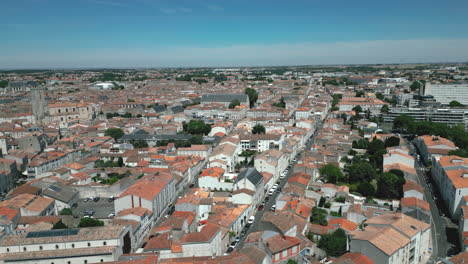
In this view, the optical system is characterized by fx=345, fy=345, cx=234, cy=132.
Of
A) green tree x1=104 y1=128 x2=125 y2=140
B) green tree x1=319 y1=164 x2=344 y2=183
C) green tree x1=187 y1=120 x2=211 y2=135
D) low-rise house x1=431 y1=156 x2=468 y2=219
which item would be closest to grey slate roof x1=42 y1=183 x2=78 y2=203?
green tree x1=104 y1=128 x2=125 y2=140

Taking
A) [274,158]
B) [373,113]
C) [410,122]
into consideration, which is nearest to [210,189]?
[274,158]

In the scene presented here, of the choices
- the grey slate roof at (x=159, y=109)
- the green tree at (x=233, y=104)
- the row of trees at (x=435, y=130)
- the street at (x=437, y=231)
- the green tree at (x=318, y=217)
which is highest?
the green tree at (x=233, y=104)

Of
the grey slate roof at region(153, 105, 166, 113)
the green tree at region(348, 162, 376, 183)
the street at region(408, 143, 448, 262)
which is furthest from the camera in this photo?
the grey slate roof at region(153, 105, 166, 113)

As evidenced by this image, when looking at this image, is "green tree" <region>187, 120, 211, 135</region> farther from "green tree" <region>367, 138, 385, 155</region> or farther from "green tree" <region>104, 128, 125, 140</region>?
"green tree" <region>367, 138, 385, 155</region>

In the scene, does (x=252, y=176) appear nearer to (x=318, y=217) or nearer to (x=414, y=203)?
(x=318, y=217)

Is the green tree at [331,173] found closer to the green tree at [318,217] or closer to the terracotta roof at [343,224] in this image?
the green tree at [318,217]

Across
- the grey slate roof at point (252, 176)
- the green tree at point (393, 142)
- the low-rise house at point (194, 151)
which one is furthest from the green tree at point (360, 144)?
the grey slate roof at point (252, 176)

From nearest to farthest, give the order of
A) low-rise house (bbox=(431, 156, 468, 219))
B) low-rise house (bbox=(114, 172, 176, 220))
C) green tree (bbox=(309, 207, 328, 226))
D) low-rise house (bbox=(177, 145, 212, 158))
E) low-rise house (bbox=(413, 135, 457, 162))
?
green tree (bbox=(309, 207, 328, 226)), low-rise house (bbox=(114, 172, 176, 220)), low-rise house (bbox=(431, 156, 468, 219)), low-rise house (bbox=(413, 135, 457, 162)), low-rise house (bbox=(177, 145, 212, 158))
